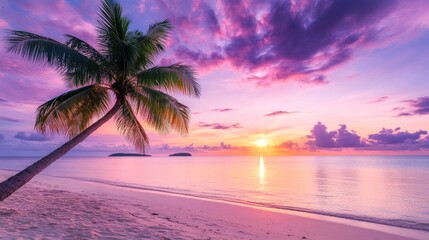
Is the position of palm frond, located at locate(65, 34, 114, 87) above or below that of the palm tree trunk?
above

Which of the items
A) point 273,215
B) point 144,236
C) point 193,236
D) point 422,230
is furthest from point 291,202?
point 144,236

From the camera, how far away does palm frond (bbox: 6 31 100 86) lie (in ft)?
27.5

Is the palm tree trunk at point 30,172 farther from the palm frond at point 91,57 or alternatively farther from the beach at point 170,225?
the palm frond at point 91,57

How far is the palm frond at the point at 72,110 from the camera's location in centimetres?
962

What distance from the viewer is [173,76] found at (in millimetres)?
10922

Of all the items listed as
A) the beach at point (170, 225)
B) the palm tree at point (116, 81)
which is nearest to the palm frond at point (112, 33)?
the palm tree at point (116, 81)

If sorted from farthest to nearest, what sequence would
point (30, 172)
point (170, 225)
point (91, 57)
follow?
point (91, 57) → point (170, 225) → point (30, 172)

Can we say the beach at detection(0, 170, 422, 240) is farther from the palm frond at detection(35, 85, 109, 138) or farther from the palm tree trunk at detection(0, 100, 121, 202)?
the palm frond at detection(35, 85, 109, 138)

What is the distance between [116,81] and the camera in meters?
10.5

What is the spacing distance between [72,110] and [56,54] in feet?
7.57

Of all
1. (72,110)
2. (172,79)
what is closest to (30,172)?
(72,110)

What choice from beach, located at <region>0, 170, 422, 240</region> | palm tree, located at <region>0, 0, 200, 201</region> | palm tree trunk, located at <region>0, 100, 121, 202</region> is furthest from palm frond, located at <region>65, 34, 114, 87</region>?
beach, located at <region>0, 170, 422, 240</region>

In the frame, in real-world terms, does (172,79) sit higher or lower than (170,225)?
higher

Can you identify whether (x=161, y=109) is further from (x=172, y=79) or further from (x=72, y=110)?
(x=72, y=110)
